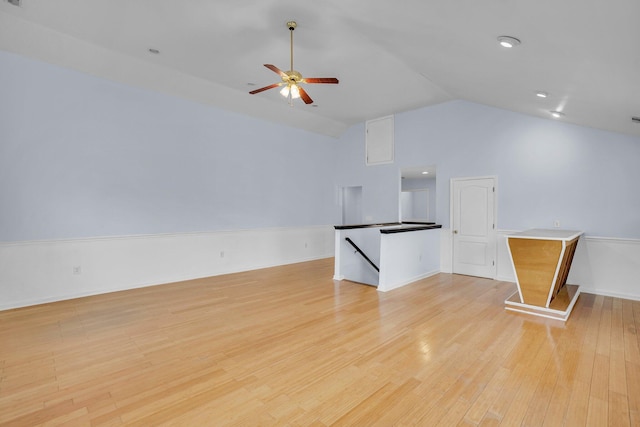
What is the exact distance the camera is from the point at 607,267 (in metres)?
4.90

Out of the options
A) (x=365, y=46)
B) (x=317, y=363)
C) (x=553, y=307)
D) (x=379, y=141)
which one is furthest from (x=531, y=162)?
(x=317, y=363)

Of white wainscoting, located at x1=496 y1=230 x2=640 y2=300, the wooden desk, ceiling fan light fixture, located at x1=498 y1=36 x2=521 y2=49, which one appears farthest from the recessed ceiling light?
white wainscoting, located at x1=496 y1=230 x2=640 y2=300

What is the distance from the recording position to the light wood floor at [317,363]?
2.08 metres

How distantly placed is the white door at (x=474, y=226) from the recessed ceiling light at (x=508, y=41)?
384cm

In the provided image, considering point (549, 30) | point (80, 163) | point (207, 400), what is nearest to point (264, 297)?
point (207, 400)

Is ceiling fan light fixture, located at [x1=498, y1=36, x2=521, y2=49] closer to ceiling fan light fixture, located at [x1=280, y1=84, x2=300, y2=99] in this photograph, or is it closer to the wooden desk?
ceiling fan light fixture, located at [x1=280, y1=84, x2=300, y2=99]

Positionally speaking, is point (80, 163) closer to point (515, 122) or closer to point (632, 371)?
point (632, 371)

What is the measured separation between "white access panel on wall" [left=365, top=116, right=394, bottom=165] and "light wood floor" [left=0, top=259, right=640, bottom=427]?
411 cm

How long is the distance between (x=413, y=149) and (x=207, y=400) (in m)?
6.45

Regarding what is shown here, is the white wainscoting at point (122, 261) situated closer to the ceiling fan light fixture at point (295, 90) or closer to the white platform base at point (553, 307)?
the ceiling fan light fixture at point (295, 90)

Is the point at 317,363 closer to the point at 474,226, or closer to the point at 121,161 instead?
the point at 121,161

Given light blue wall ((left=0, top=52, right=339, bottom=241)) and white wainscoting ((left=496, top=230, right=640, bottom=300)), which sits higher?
light blue wall ((left=0, top=52, right=339, bottom=241))

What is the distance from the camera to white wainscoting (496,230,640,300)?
15.4 feet

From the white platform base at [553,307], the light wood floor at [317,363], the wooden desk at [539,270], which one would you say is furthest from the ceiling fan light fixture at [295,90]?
the white platform base at [553,307]
